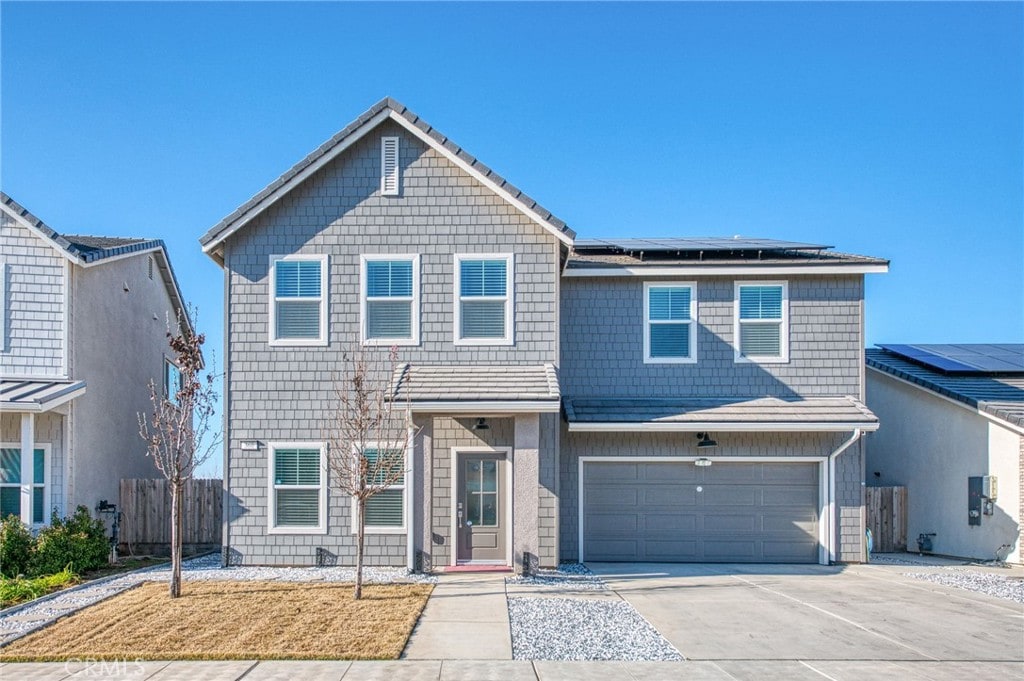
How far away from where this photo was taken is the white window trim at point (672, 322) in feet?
51.7

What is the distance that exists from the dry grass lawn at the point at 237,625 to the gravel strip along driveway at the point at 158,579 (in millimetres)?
321

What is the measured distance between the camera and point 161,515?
54.4 ft

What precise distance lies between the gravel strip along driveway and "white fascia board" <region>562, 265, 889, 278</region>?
250 inches

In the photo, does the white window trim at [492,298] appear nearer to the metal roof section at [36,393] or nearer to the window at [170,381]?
the metal roof section at [36,393]

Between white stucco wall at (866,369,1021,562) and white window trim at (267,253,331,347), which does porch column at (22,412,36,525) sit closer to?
white window trim at (267,253,331,347)

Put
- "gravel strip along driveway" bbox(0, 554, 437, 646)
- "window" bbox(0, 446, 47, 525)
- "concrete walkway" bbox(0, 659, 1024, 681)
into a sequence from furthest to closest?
1. "window" bbox(0, 446, 47, 525)
2. "gravel strip along driveway" bbox(0, 554, 437, 646)
3. "concrete walkway" bbox(0, 659, 1024, 681)

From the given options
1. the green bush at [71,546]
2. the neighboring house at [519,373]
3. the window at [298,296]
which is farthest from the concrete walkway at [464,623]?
the green bush at [71,546]

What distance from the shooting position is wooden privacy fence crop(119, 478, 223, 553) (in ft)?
54.3

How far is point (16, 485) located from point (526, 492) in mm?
9232

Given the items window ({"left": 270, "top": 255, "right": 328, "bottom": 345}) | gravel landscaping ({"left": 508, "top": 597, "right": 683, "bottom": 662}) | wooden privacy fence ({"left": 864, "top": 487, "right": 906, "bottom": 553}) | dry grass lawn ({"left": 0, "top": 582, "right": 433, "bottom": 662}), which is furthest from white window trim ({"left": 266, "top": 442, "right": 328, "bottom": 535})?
wooden privacy fence ({"left": 864, "top": 487, "right": 906, "bottom": 553})

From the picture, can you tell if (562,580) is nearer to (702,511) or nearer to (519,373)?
(519,373)

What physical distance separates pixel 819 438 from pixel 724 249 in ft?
13.1

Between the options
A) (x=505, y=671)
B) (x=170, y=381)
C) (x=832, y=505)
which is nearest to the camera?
(x=505, y=671)

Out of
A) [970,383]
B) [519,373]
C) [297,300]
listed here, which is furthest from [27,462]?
[970,383]
